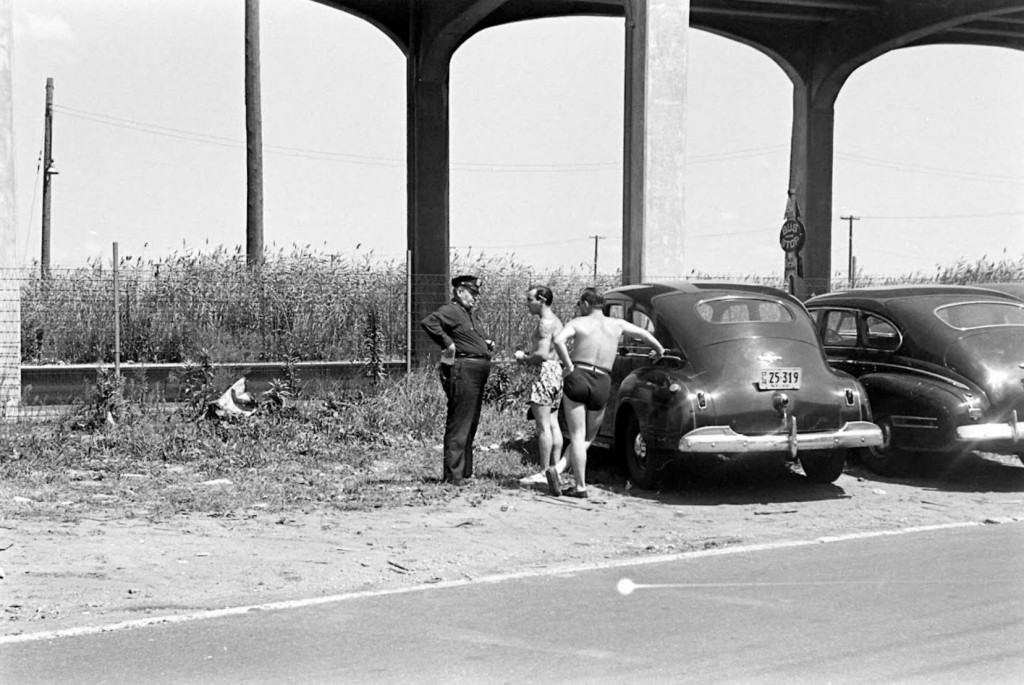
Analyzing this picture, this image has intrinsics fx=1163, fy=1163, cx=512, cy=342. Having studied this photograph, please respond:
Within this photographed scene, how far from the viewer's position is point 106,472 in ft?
36.3

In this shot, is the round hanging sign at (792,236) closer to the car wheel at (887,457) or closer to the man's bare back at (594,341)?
the car wheel at (887,457)

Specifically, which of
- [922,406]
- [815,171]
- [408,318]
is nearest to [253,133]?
[408,318]

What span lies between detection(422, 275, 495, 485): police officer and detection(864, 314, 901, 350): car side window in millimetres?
4131

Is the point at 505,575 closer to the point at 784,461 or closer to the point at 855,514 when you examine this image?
the point at 855,514

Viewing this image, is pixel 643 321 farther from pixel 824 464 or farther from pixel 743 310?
pixel 824 464

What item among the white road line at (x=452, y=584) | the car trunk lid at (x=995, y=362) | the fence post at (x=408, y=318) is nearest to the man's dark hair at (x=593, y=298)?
the white road line at (x=452, y=584)

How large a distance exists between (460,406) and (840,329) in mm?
4453

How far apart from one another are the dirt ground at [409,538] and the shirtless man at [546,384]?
46cm

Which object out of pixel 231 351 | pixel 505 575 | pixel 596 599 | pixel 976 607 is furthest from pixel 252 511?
pixel 231 351

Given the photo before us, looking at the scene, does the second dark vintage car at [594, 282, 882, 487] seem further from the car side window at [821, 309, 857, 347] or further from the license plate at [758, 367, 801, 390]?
the car side window at [821, 309, 857, 347]

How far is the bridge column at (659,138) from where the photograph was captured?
1644 centimetres

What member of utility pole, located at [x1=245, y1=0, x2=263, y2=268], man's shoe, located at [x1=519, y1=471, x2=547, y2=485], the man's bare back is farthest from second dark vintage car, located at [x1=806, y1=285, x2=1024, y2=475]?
utility pole, located at [x1=245, y1=0, x2=263, y2=268]

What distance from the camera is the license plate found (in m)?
9.98

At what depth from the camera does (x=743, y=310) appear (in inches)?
422
